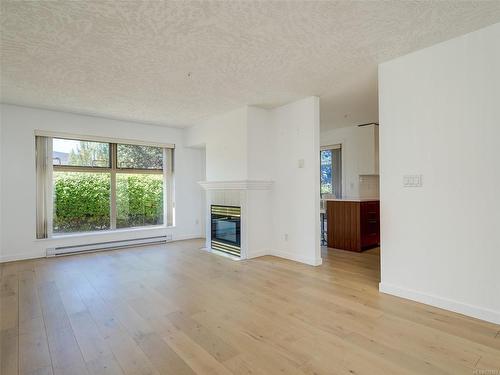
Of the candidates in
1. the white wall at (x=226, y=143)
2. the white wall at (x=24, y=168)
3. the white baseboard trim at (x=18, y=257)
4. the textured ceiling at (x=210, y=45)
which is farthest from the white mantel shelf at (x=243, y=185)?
the white baseboard trim at (x=18, y=257)

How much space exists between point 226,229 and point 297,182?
4.94ft

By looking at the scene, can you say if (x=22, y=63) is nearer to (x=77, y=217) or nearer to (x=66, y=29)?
(x=66, y=29)

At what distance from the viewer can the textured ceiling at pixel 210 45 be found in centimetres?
202

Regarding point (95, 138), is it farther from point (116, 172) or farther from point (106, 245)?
point (106, 245)

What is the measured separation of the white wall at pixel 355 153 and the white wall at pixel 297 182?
2.12m

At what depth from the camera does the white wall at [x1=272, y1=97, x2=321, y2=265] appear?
3967 millimetres

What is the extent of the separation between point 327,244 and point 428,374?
3.71 m

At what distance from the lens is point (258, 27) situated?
223cm

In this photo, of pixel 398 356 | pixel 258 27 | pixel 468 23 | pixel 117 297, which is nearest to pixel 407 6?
pixel 468 23

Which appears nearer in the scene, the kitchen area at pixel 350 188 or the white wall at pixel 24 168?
the white wall at pixel 24 168

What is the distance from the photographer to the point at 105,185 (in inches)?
207

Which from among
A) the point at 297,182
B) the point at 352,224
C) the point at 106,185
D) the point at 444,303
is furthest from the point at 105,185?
the point at 444,303

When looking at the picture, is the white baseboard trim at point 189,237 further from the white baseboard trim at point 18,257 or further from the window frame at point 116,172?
the white baseboard trim at point 18,257

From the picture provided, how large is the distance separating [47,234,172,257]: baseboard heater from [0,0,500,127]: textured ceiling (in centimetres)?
239
